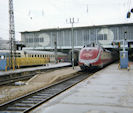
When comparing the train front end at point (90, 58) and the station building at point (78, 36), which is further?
the station building at point (78, 36)

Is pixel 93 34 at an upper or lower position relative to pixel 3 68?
upper

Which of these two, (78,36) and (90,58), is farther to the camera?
(78,36)

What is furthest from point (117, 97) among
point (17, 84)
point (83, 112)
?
point (17, 84)

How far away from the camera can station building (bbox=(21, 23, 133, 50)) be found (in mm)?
59219

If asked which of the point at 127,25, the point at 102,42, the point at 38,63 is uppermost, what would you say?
the point at 127,25

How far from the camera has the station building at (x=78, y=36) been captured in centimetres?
5922

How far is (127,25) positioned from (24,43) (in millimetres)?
36864

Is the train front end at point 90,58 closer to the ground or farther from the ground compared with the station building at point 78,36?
closer to the ground

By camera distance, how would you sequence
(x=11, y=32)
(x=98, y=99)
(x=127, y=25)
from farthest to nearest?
(x=127, y=25) → (x=11, y=32) → (x=98, y=99)

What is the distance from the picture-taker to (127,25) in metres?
57.8

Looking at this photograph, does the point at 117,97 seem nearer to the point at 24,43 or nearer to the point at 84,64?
the point at 84,64

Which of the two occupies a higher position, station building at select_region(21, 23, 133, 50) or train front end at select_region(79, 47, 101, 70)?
station building at select_region(21, 23, 133, 50)

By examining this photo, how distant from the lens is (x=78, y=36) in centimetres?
6397

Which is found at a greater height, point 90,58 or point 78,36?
point 78,36
